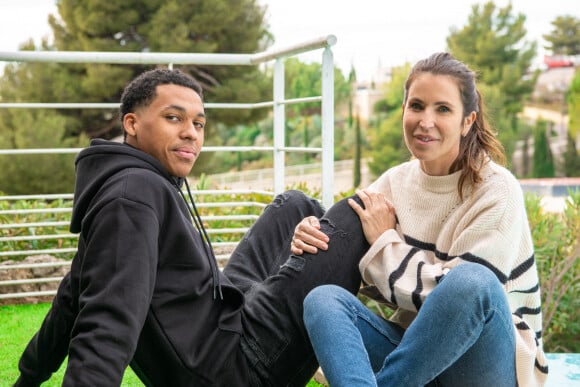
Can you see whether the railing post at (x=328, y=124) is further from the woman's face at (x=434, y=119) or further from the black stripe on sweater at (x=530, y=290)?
the black stripe on sweater at (x=530, y=290)

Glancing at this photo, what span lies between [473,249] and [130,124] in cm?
81

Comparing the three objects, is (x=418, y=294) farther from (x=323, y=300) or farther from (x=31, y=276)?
(x=31, y=276)

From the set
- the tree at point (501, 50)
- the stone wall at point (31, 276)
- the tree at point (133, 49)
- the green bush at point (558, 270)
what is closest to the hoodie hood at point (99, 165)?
the green bush at point (558, 270)

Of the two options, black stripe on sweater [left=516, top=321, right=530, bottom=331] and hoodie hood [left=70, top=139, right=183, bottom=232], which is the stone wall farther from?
black stripe on sweater [left=516, top=321, right=530, bottom=331]

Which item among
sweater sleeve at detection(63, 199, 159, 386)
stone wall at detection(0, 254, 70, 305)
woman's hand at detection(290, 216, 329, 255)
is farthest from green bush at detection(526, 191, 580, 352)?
stone wall at detection(0, 254, 70, 305)

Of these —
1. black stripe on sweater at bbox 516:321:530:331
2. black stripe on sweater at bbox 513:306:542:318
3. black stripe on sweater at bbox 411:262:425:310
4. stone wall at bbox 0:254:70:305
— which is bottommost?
stone wall at bbox 0:254:70:305

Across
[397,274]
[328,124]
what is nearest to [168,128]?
[397,274]

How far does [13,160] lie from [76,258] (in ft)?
46.0

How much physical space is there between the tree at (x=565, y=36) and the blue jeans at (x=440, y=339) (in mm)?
47155

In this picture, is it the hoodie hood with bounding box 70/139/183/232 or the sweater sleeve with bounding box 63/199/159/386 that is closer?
the sweater sleeve with bounding box 63/199/159/386

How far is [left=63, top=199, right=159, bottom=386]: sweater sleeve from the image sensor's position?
1399mm

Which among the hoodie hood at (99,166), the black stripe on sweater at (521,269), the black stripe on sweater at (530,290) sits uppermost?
the hoodie hood at (99,166)

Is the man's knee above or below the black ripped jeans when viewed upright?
above

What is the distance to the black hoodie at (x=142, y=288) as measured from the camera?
1435mm
